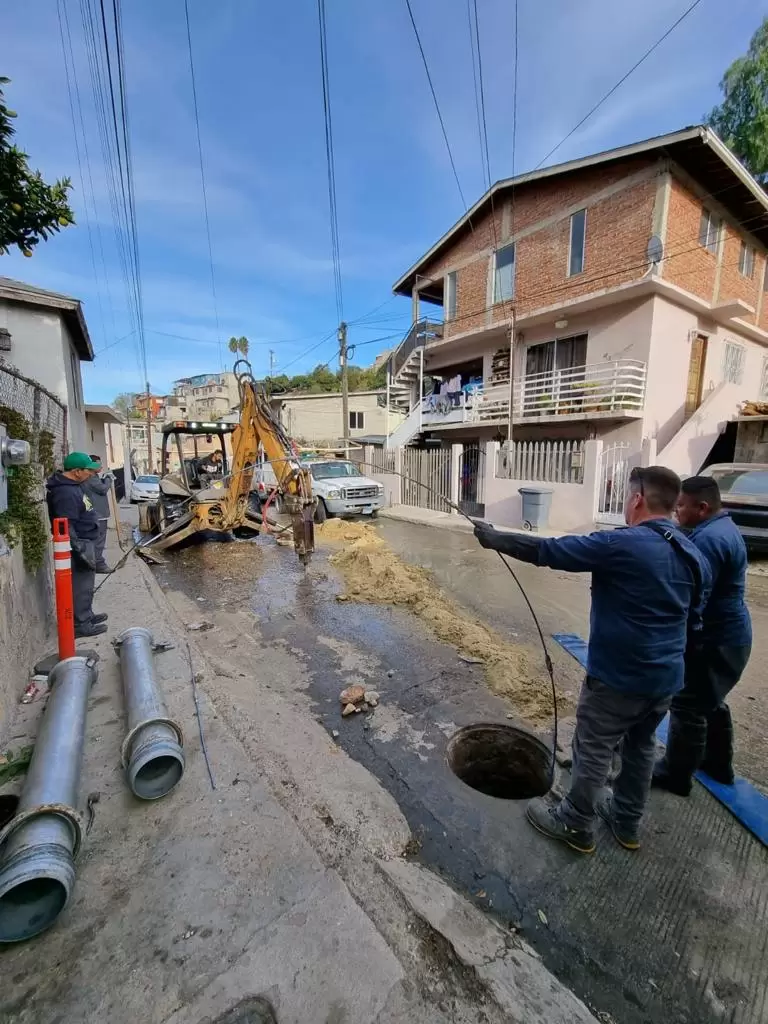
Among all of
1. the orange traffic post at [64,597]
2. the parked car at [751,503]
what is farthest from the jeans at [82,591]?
the parked car at [751,503]

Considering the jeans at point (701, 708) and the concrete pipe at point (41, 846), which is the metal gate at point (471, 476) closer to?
the jeans at point (701, 708)

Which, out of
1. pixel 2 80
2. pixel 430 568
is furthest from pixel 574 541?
pixel 430 568

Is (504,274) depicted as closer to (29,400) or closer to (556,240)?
(556,240)

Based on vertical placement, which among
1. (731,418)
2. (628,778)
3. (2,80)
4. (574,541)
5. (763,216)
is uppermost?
(763,216)

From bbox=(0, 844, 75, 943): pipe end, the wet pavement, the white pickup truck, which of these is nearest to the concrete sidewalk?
bbox=(0, 844, 75, 943): pipe end

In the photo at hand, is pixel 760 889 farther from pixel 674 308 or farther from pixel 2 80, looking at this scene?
pixel 674 308

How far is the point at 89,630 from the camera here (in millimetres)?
4578

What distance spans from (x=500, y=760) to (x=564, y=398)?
1209cm

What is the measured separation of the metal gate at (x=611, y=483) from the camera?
10.8m

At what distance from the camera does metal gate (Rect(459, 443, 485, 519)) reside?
15.6 metres

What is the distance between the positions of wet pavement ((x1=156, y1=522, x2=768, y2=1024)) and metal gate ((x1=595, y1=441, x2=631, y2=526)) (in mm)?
7608

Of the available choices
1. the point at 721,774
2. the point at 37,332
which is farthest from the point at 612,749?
the point at 37,332

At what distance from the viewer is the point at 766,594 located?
6621mm

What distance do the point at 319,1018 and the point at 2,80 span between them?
6.21 m
